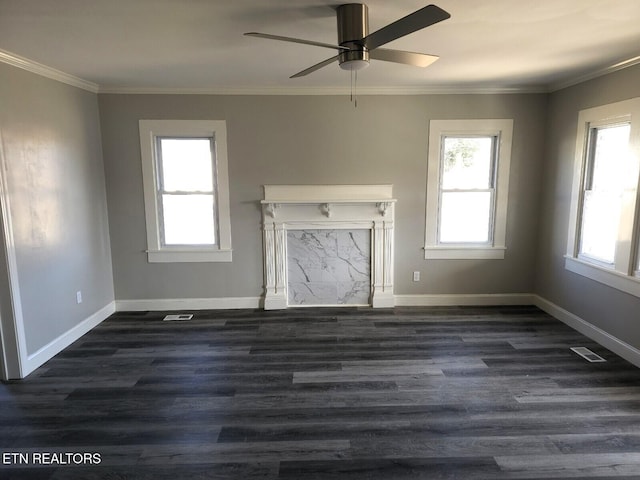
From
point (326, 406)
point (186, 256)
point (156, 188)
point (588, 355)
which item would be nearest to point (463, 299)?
point (588, 355)

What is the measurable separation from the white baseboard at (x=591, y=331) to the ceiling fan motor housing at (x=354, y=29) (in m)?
3.25

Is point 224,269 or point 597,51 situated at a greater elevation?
point 597,51

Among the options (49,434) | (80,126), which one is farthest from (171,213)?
(49,434)

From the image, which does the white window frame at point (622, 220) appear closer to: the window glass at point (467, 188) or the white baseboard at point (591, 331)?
the white baseboard at point (591, 331)

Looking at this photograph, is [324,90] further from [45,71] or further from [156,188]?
[45,71]

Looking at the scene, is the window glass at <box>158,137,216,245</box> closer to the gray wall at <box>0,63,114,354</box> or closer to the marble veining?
the gray wall at <box>0,63,114,354</box>

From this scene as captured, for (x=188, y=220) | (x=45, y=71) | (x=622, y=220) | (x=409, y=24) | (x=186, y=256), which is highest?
(x=45, y=71)

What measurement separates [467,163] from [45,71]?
4320 mm

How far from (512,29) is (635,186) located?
1771mm

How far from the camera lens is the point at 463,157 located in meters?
4.59

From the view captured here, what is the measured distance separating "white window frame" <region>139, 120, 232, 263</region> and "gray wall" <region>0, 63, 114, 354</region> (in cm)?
49

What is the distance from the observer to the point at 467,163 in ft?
15.1

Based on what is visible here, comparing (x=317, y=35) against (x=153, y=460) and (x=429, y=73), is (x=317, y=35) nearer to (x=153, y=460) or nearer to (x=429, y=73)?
(x=429, y=73)

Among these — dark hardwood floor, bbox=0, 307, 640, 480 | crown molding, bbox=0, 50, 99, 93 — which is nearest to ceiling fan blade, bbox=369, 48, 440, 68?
dark hardwood floor, bbox=0, 307, 640, 480
